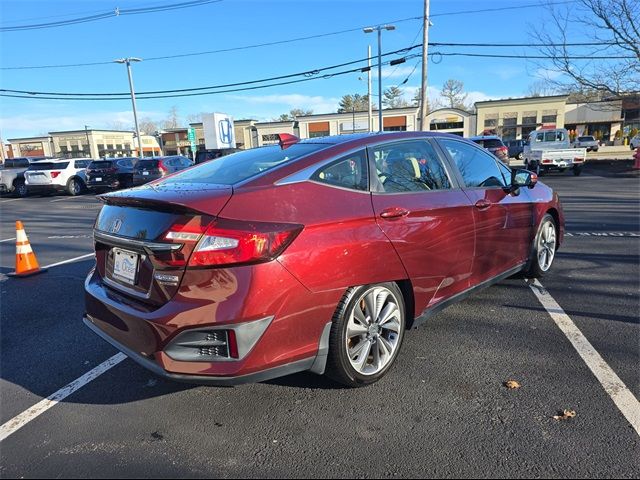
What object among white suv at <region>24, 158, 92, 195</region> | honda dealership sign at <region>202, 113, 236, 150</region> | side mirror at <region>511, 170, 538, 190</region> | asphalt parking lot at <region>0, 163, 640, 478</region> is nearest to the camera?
asphalt parking lot at <region>0, 163, 640, 478</region>

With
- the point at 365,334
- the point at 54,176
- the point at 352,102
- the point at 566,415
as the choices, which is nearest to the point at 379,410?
the point at 365,334

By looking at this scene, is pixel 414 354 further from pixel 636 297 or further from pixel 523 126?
pixel 523 126

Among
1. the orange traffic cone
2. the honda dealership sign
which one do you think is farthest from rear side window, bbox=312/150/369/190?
the honda dealership sign

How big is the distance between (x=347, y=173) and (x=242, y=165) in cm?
80

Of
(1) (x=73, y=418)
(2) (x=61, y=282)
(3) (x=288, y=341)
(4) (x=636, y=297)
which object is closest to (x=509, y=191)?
(4) (x=636, y=297)

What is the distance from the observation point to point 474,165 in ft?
13.0

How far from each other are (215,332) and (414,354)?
1.70 meters

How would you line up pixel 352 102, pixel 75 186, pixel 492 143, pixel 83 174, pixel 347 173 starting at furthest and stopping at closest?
1. pixel 352 102
2. pixel 83 174
3. pixel 75 186
4. pixel 492 143
5. pixel 347 173

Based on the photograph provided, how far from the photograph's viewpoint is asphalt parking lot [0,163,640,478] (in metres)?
2.24

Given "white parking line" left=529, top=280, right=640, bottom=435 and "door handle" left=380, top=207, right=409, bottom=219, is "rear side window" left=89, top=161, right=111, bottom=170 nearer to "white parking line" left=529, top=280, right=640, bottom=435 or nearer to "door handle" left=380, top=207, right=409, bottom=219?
"white parking line" left=529, top=280, right=640, bottom=435

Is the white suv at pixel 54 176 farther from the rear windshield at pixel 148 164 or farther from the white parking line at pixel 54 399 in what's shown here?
the white parking line at pixel 54 399

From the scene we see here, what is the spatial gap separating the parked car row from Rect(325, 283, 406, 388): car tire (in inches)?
693

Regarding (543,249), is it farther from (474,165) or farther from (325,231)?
(325,231)

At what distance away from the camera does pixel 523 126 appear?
199ft
